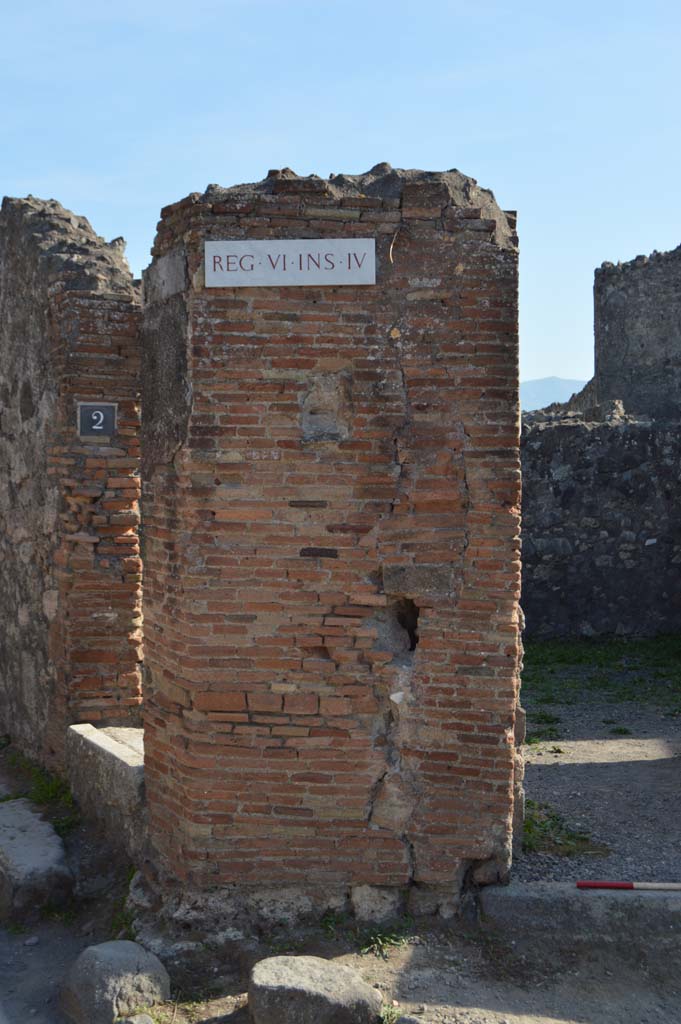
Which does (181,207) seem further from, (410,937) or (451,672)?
(410,937)

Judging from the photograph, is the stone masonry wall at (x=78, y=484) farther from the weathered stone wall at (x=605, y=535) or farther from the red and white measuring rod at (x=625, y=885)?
the weathered stone wall at (x=605, y=535)

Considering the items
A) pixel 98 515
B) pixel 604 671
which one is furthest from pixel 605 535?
pixel 98 515

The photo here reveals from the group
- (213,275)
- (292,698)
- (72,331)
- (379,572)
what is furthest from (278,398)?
(72,331)

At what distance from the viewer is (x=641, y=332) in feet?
65.0

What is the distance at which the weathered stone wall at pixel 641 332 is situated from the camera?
19438 mm

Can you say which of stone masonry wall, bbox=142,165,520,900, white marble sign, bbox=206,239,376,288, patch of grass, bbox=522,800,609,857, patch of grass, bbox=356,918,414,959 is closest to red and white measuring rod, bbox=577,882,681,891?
stone masonry wall, bbox=142,165,520,900

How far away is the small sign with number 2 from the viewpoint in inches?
253

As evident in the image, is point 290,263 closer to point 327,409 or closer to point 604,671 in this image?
point 327,409

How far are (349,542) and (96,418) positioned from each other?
8.43 feet

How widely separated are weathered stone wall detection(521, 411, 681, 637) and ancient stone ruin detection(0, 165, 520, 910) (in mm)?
6882

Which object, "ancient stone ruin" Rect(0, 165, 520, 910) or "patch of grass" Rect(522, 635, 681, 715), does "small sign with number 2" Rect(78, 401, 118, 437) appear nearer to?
"ancient stone ruin" Rect(0, 165, 520, 910)

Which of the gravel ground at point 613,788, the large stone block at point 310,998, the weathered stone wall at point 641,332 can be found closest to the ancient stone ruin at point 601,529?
the gravel ground at point 613,788

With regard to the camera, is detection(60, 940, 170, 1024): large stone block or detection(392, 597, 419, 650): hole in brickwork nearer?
detection(60, 940, 170, 1024): large stone block

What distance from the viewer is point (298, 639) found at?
180 inches
